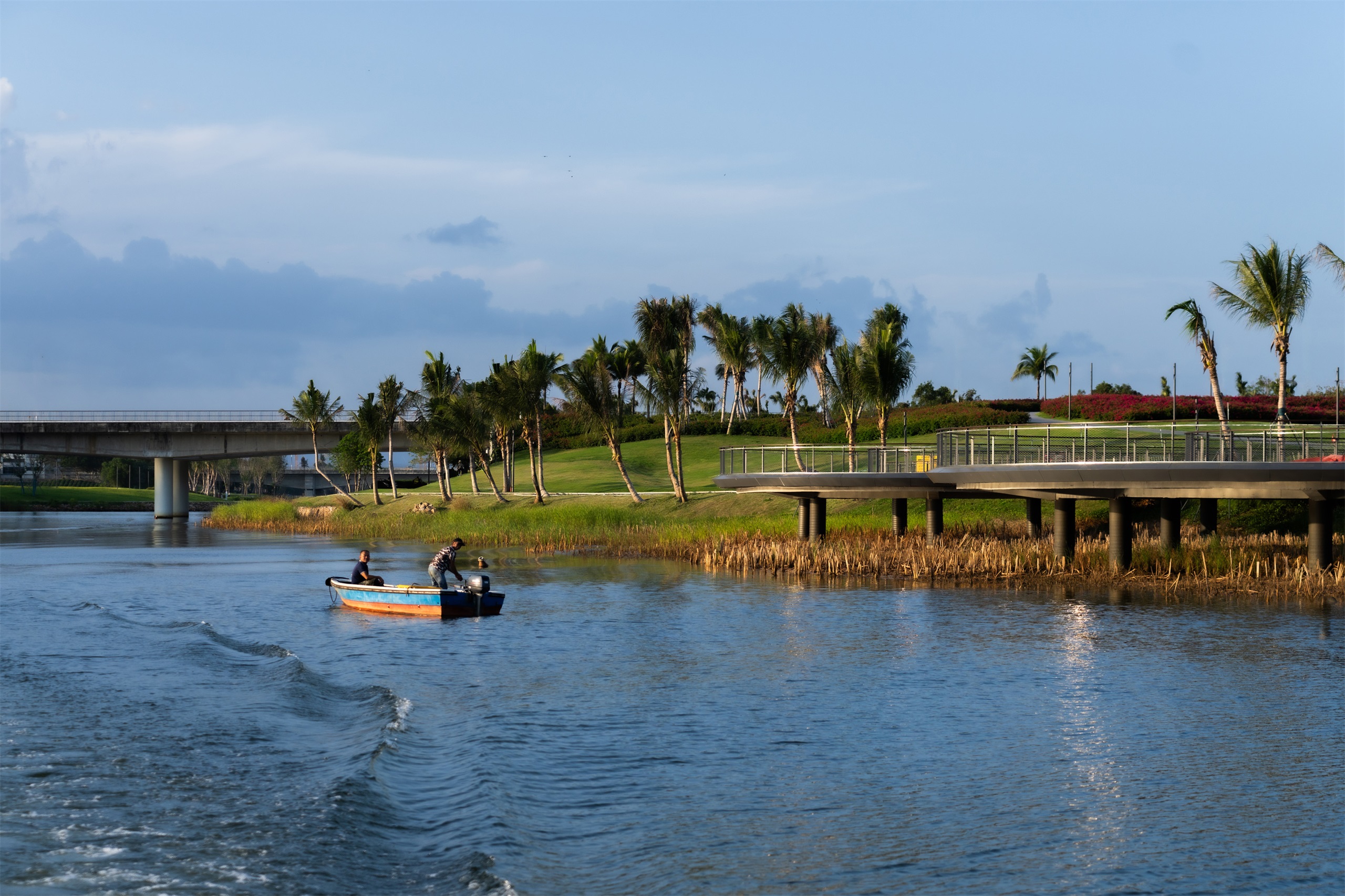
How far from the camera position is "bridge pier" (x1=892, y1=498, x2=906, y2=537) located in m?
47.1

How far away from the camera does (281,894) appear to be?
1096 centimetres

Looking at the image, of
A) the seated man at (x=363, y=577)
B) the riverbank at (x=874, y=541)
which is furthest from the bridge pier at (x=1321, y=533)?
the seated man at (x=363, y=577)

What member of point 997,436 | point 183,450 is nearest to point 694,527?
point 997,436

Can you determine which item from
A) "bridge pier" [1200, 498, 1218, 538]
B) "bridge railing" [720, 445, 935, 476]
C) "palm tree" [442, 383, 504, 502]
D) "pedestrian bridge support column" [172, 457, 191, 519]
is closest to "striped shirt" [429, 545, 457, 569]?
"bridge railing" [720, 445, 935, 476]

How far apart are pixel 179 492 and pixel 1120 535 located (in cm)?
8721

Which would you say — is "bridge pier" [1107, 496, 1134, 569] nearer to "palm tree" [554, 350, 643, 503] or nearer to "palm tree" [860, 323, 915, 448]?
"palm tree" [860, 323, 915, 448]

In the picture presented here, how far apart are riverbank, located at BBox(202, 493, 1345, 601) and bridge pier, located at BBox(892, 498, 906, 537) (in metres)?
0.58

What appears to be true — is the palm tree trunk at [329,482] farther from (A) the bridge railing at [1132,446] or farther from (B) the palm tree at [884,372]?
(A) the bridge railing at [1132,446]

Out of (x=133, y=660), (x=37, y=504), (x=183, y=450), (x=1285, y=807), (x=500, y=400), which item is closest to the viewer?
(x=1285, y=807)

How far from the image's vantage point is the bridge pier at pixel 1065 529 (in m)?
37.5

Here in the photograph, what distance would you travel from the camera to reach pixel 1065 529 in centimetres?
3778

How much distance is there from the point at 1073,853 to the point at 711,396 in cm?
13632

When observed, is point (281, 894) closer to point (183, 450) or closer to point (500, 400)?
point (500, 400)

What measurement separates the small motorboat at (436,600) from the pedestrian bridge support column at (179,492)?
76588 mm
